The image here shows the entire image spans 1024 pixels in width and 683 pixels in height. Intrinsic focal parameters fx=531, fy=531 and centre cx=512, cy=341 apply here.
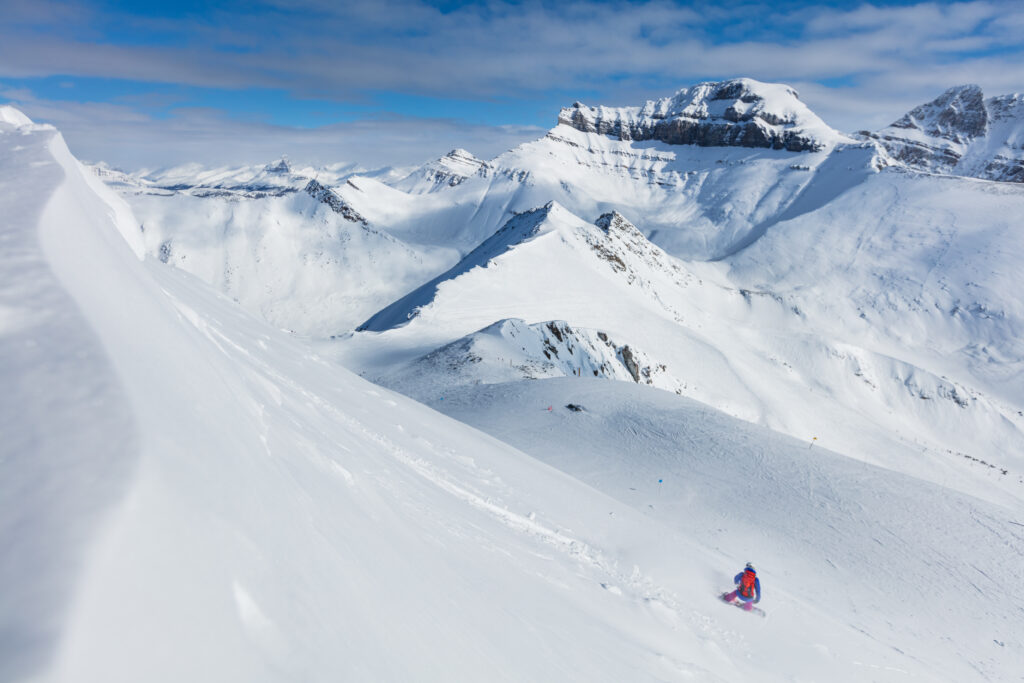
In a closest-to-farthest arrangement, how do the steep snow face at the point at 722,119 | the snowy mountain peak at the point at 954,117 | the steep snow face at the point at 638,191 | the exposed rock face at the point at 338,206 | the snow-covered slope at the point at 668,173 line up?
the exposed rock face at the point at 338,206, the steep snow face at the point at 638,191, the snow-covered slope at the point at 668,173, the steep snow face at the point at 722,119, the snowy mountain peak at the point at 954,117

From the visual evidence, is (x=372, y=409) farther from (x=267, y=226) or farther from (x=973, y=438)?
(x=267, y=226)

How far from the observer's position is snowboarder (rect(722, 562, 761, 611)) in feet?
24.4

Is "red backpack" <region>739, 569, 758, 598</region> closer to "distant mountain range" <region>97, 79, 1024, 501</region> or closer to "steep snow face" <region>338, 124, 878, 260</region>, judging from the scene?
"distant mountain range" <region>97, 79, 1024, 501</region>

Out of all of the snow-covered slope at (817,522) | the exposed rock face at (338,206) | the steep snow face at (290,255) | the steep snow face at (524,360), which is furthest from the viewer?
the exposed rock face at (338,206)

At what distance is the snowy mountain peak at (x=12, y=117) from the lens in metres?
8.54

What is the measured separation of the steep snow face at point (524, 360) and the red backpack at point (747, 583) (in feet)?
53.2

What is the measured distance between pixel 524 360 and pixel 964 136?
8262 inches

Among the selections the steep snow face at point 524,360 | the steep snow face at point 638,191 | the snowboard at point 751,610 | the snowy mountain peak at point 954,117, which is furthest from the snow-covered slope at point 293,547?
the snowy mountain peak at point 954,117

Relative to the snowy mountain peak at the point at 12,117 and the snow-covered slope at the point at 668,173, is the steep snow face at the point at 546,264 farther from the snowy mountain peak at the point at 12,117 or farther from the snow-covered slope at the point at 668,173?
the snow-covered slope at the point at 668,173

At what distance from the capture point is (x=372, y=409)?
31.9 ft

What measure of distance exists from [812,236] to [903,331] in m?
31.9

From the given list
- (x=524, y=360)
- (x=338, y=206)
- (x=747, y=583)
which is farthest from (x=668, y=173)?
(x=747, y=583)

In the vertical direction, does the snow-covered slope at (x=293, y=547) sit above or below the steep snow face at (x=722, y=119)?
below

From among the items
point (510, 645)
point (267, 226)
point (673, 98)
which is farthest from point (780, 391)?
point (673, 98)
